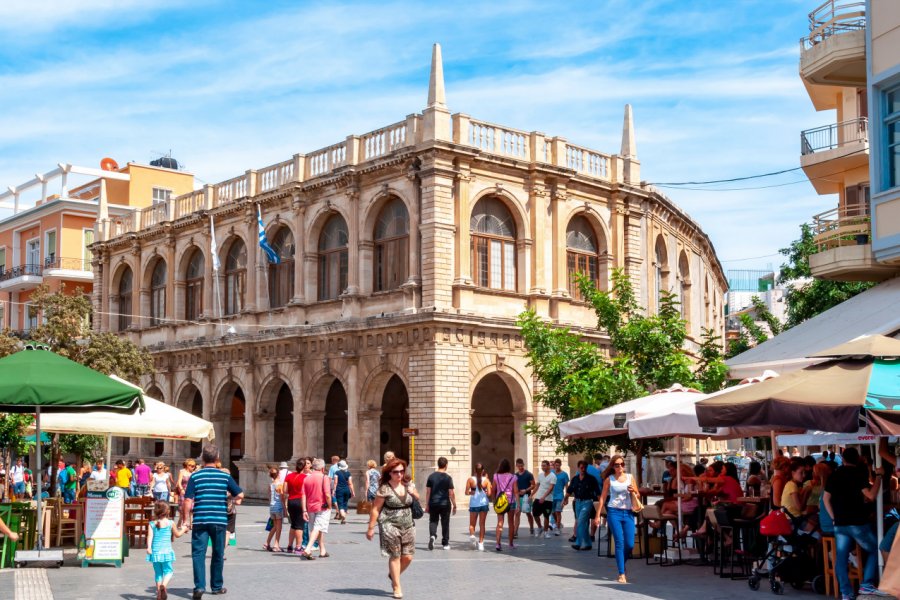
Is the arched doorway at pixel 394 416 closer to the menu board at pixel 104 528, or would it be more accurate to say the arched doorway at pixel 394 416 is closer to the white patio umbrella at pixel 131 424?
the white patio umbrella at pixel 131 424

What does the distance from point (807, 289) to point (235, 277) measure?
19412mm

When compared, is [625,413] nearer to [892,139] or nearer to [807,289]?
[892,139]

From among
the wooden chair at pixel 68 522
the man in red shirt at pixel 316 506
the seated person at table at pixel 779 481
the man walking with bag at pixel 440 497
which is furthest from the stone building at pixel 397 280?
the seated person at table at pixel 779 481

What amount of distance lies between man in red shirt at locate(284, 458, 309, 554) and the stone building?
12.3 meters

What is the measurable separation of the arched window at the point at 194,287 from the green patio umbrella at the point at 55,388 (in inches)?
1023

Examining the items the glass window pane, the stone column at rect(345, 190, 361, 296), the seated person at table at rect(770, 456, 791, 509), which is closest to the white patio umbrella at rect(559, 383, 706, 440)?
the seated person at table at rect(770, 456, 791, 509)

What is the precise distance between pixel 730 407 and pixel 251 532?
43.6 ft

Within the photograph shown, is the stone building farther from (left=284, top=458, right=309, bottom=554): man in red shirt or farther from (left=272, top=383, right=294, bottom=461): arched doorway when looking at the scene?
(left=284, top=458, right=309, bottom=554): man in red shirt

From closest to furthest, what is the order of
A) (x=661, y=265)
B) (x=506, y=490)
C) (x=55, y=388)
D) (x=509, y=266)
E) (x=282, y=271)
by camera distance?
(x=55, y=388)
(x=506, y=490)
(x=509, y=266)
(x=282, y=271)
(x=661, y=265)

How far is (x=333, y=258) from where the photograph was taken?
35.4 metres

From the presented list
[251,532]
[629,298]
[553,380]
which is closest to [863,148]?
[629,298]

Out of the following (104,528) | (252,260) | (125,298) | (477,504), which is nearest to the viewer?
(104,528)

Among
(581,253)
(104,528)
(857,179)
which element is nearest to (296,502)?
(104,528)

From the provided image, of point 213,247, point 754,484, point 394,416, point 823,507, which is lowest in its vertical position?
point 754,484
